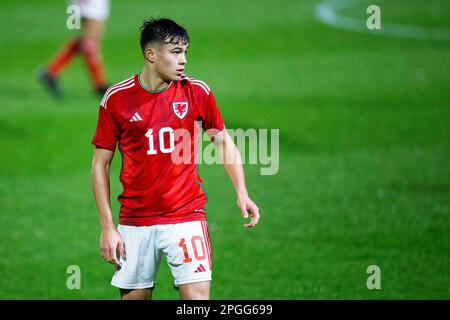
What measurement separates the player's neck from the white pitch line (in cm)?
1810

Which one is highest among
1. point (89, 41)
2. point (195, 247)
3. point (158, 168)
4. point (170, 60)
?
point (89, 41)

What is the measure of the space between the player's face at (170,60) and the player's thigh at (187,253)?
3.27 feet

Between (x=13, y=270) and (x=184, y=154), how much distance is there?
12.3ft

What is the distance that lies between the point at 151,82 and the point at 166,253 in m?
1.13

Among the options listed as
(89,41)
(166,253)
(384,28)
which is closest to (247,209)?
(166,253)

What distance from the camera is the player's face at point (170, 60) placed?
6.33 meters

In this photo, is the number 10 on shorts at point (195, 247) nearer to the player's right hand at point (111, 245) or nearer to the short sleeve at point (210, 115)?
the player's right hand at point (111, 245)

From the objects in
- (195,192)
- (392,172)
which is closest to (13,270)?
(195,192)

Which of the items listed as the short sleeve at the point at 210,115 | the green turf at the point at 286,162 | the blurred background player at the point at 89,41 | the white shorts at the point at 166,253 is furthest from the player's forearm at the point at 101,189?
the blurred background player at the point at 89,41

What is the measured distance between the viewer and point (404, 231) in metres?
10.6

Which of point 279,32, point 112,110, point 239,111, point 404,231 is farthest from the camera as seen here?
point 279,32

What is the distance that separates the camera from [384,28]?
25.5 metres

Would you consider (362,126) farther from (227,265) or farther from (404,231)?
(227,265)

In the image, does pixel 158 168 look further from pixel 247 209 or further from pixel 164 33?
pixel 164 33
